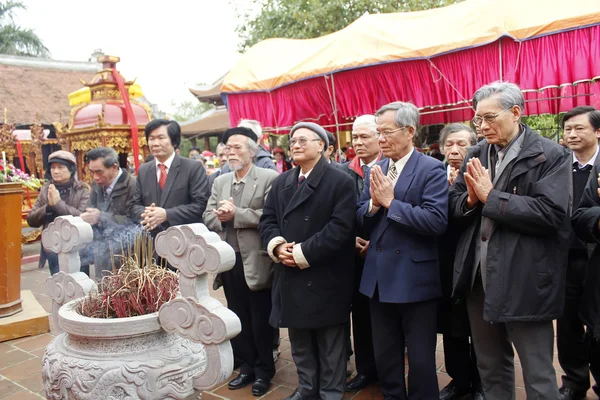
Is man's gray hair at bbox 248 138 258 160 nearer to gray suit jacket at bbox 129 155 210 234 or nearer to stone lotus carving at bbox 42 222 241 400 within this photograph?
gray suit jacket at bbox 129 155 210 234

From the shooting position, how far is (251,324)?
3365 millimetres

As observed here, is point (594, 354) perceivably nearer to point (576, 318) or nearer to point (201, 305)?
point (576, 318)

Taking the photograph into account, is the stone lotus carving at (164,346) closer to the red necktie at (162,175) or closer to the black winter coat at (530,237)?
the black winter coat at (530,237)

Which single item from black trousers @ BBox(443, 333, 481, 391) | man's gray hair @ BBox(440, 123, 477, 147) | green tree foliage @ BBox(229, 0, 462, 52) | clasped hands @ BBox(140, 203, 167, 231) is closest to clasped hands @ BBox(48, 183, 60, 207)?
clasped hands @ BBox(140, 203, 167, 231)

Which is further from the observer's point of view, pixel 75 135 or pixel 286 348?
pixel 75 135

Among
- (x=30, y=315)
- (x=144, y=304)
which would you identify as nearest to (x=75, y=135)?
(x=30, y=315)

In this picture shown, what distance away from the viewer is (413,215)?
2.42 m

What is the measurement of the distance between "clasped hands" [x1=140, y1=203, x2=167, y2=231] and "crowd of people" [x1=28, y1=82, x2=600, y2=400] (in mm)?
14

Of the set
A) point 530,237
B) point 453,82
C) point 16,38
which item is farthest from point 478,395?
point 16,38

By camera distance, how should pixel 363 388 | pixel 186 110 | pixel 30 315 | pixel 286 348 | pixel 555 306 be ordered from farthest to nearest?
1. pixel 186 110
2. pixel 30 315
3. pixel 286 348
4. pixel 363 388
5. pixel 555 306

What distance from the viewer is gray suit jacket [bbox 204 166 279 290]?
3.15 m

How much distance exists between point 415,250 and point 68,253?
2.03 metres

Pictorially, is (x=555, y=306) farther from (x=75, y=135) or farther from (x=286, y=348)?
(x=75, y=135)

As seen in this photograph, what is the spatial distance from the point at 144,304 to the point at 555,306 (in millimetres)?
2072
